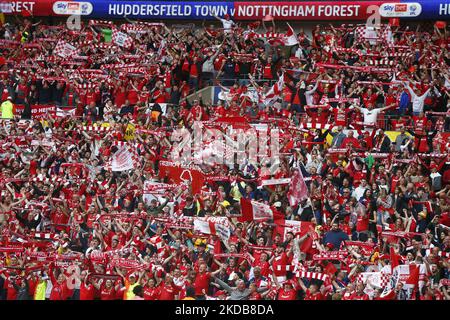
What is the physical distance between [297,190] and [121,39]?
8.29 m

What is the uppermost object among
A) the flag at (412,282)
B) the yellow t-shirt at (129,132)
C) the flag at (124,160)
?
the yellow t-shirt at (129,132)

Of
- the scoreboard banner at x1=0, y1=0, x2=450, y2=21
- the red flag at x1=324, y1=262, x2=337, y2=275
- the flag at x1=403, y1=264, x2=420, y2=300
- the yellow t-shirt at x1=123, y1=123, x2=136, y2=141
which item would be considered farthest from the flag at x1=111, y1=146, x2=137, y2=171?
the scoreboard banner at x1=0, y1=0, x2=450, y2=21

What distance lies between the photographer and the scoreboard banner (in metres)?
27.1

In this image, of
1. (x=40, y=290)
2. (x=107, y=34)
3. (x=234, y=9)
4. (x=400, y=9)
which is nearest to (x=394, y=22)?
(x=400, y=9)

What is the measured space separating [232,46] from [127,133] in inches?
165

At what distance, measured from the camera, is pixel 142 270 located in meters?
18.4

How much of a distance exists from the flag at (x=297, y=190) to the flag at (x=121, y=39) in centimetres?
792

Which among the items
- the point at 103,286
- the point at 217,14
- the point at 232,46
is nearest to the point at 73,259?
the point at 103,286

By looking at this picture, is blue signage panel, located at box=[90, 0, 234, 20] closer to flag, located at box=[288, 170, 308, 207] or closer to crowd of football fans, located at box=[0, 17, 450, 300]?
crowd of football fans, located at box=[0, 17, 450, 300]

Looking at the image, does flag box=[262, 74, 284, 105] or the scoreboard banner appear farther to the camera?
the scoreboard banner

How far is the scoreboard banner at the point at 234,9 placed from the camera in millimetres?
27141

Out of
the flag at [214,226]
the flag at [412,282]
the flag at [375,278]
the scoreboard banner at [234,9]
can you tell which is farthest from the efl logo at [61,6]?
the flag at [412,282]

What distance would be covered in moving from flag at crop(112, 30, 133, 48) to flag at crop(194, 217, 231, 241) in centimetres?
817

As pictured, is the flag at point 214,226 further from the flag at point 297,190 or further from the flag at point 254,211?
the flag at point 297,190
